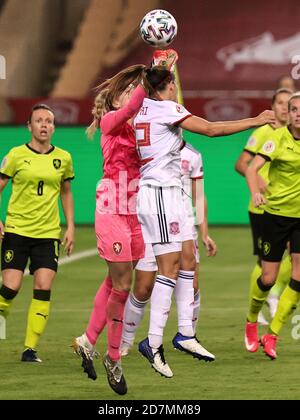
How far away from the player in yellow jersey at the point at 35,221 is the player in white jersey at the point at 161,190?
1.27 m

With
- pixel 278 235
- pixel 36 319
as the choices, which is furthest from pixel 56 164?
pixel 278 235

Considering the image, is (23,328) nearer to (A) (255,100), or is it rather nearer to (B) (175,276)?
(B) (175,276)

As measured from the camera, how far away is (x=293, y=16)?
35656 millimetres

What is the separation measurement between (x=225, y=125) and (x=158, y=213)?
92 cm

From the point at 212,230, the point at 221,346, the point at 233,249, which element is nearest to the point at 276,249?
the point at 221,346

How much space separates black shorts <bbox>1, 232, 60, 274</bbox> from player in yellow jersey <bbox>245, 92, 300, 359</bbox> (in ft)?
5.62

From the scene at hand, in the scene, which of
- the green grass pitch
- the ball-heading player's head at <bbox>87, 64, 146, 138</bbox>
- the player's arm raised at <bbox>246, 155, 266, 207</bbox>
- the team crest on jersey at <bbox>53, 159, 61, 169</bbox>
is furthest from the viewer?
the team crest on jersey at <bbox>53, 159, 61, 169</bbox>

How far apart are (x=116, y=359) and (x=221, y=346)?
2.38 m

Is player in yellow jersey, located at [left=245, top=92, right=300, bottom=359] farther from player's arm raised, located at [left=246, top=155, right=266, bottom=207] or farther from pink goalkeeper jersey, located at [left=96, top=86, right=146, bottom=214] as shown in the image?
pink goalkeeper jersey, located at [left=96, top=86, right=146, bottom=214]

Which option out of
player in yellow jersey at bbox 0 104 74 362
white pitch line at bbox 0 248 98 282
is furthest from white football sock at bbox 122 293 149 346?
white pitch line at bbox 0 248 98 282

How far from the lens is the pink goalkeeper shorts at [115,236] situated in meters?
9.27

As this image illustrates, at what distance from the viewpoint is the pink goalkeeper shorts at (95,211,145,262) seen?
927 cm

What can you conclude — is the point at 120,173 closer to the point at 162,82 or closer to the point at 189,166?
the point at 162,82

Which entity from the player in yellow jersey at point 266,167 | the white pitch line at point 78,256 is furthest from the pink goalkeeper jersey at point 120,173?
the white pitch line at point 78,256
